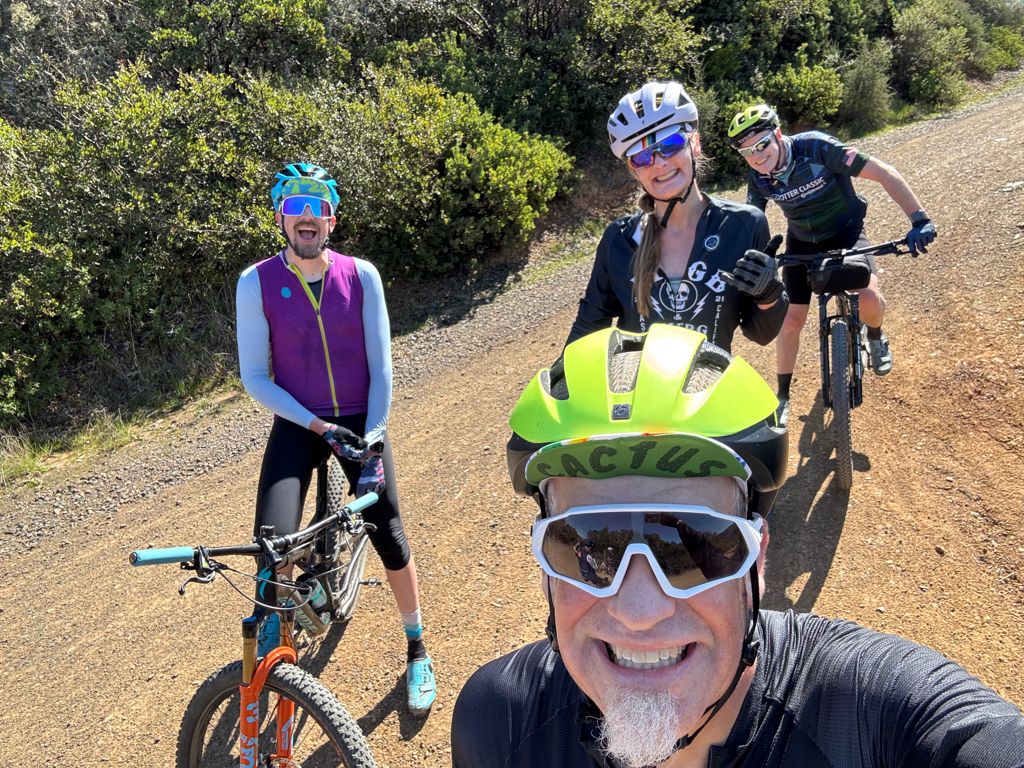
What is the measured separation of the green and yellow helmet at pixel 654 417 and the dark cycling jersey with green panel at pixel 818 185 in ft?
11.1

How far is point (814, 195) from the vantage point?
4562 mm

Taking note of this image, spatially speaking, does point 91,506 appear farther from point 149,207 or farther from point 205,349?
point 149,207

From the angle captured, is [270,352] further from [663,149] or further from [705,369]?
[705,369]

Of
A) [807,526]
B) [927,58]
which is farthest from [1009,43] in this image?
[807,526]

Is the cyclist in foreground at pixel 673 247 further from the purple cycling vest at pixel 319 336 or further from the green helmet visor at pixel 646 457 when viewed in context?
the green helmet visor at pixel 646 457

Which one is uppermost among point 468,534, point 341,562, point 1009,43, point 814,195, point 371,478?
point 1009,43

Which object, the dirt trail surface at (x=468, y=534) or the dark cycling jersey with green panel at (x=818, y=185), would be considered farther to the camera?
the dark cycling jersey with green panel at (x=818, y=185)

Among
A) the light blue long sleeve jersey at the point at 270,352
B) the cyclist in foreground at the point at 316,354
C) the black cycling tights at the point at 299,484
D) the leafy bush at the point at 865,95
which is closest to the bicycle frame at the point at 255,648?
the black cycling tights at the point at 299,484

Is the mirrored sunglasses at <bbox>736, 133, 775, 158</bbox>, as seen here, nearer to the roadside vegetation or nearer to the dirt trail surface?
the dirt trail surface

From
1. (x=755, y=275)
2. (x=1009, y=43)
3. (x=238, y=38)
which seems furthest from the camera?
(x=1009, y=43)

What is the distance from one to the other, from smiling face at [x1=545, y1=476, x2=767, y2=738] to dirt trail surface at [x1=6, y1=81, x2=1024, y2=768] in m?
2.39

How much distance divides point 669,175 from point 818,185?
7.15 feet

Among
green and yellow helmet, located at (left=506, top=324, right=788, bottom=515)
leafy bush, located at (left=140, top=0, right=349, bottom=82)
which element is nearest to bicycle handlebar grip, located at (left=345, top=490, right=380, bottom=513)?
green and yellow helmet, located at (left=506, top=324, right=788, bottom=515)

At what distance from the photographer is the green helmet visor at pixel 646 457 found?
1.33 metres
